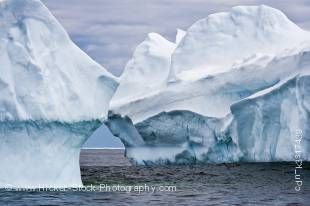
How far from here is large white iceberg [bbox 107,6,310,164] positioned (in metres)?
30.8

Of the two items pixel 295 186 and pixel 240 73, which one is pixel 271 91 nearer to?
pixel 240 73

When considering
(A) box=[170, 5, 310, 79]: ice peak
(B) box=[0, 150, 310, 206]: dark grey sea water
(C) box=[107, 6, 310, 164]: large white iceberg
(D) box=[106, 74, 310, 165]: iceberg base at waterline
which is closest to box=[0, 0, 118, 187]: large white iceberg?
(B) box=[0, 150, 310, 206]: dark grey sea water

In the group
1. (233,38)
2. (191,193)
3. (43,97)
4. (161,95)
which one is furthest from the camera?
(233,38)

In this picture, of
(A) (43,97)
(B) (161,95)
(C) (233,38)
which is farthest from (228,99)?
(A) (43,97)

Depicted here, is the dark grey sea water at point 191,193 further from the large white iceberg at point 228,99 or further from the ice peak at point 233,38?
the ice peak at point 233,38

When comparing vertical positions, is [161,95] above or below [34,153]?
above

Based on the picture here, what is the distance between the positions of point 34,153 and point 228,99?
17787 millimetres

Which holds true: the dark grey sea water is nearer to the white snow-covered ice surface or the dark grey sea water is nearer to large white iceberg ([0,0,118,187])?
large white iceberg ([0,0,118,187])

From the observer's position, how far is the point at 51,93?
17375 millimetres

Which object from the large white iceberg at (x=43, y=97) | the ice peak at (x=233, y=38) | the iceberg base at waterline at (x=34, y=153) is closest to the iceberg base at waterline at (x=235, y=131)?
the ice peak at (x=233, y=38)

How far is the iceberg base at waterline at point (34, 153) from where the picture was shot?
1712 cm

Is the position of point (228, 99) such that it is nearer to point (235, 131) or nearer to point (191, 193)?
point (235, 131)

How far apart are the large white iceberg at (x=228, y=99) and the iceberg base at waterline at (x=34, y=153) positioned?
14.2 m

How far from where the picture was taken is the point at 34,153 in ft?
56.7
